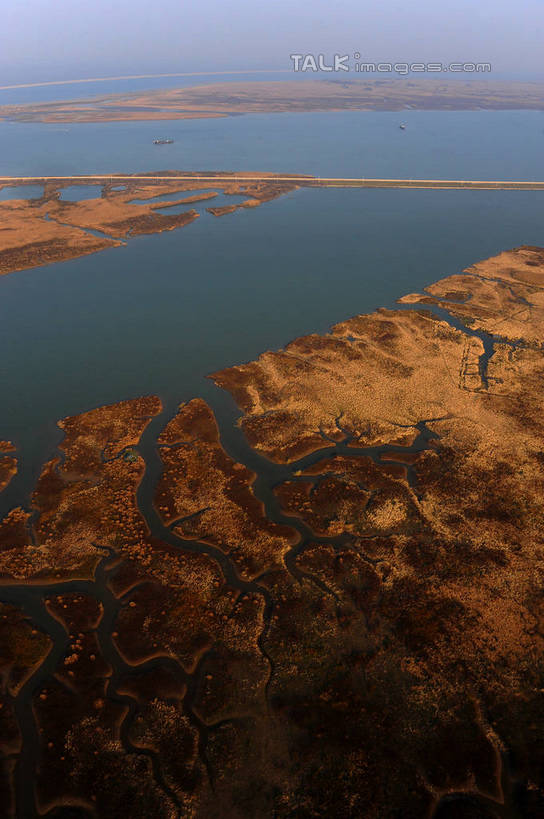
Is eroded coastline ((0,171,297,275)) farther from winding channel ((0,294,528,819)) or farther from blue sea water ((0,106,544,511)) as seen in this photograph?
winding channel ((0,294,528,819))

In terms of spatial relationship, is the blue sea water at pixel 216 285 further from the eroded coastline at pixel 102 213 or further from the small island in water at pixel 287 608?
the small island in water at pixel 287 608

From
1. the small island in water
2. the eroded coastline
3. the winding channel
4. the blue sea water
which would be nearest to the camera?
the small island in water

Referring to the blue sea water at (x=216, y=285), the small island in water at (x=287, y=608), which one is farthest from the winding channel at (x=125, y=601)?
the blue sea water at (x=216, y=285)

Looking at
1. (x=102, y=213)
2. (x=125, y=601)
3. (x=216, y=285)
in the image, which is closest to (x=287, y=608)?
(x=125, y=601)

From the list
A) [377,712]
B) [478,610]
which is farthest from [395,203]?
[377,712]

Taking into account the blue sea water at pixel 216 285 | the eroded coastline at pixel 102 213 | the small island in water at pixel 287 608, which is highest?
the eroded coastline at pixel 102 213

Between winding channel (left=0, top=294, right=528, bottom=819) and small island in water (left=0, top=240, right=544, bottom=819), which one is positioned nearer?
small island in water (left=0, top=240, right=544, bottom=819)

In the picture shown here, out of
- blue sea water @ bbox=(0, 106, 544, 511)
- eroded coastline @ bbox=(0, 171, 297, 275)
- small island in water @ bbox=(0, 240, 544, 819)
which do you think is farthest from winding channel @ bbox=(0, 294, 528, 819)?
eroded coastline @ bbox=(0, 171, 297, 275)

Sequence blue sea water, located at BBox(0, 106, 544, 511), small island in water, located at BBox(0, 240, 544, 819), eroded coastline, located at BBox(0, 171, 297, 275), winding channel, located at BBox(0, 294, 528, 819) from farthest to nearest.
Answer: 1. eroded coastline, located at BBox(0, 171, 297, 275)
2. blue sea water, located at BBox(0, 106, 544, 511)
3. winding channel, located at BBox(0, 294, 528, 819)
4. small island in water, located at BBox(0, 240, 544, 819)

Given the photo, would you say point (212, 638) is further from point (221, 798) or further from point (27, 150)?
point (27, 150)
